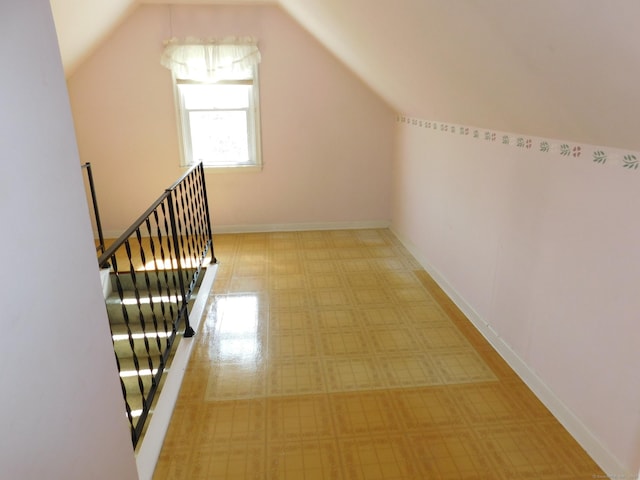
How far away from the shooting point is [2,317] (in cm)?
72

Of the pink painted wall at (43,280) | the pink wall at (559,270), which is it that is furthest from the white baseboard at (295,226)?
the pink painted wall at (43,280)

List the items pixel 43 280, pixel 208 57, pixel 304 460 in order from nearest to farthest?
pixel 43 280, pixel 304 460, pixel 208 57

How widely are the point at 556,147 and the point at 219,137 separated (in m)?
3.49

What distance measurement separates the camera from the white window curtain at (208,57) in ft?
13.5

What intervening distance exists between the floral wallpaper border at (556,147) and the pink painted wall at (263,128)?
66.0 inches

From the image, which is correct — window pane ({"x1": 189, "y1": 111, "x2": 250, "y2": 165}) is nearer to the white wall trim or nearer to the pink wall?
the pink wall

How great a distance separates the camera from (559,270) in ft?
6.52

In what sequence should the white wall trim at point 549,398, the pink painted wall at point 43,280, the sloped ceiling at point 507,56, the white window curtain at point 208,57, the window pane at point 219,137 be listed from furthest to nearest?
the window pane at point 219,137
the white window curtain at point 208,57
the white wall trim at point 549,398
the sloped ceiling at point 507,56
the pink painted wall at point 43,280

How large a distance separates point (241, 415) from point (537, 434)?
138 cm

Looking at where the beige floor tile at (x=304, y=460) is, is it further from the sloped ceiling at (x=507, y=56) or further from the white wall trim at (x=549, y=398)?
the sloped ceiling at (x=507, y=56)

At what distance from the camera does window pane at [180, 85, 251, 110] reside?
437 centimetres

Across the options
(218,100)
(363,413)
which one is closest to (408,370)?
(363,413)

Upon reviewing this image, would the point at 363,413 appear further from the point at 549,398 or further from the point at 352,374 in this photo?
the point at 549,398

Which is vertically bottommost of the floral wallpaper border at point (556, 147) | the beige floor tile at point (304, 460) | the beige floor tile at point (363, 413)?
the beige floor tile at point (304, 460)
